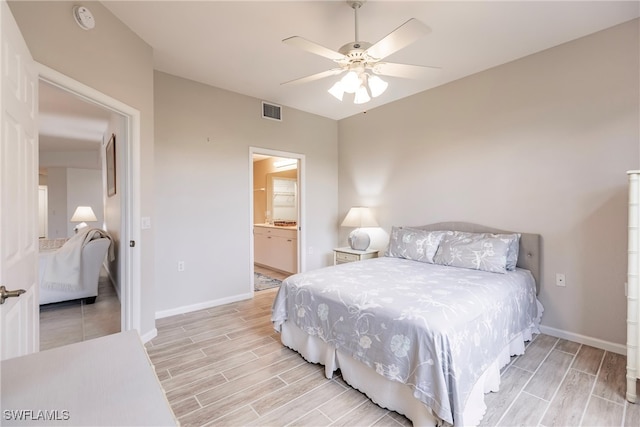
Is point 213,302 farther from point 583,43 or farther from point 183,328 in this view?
point 583,43

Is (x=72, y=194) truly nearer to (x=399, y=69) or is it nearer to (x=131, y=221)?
(x=131, y=221)

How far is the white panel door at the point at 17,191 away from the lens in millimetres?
A: 1151

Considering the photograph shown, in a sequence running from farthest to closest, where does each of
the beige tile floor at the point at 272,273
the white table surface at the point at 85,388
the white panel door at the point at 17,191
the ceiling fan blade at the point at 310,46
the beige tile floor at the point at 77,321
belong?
Result: the beige tile floor at the point at 272,273 < the beige tile floor at the point at 77,321 < the ceiling fan blade at the point at 310,46 < the white panel door at the point at 17,191 < the white table surface at the point at 85,388

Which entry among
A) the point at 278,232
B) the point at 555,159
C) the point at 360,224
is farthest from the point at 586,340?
the point at 278,232

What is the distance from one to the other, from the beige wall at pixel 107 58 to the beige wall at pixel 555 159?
3.10m

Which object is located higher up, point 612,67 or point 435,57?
point 435,57

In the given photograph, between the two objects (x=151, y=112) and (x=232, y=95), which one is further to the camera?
(x=232, y=95)

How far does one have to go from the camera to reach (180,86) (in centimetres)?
333

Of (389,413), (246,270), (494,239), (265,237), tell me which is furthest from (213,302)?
(494,239)

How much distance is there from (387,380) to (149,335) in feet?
7.20

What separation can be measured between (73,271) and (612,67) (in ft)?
19.2

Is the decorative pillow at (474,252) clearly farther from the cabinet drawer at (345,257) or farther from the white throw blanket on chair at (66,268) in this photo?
the white throw blanket on chair at (66,268)

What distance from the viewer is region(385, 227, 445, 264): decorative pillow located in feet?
10.5

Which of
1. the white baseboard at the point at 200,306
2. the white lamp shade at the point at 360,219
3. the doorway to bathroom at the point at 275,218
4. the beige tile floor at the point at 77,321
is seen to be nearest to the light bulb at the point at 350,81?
the doorway to bathroom at the point at 275,218
